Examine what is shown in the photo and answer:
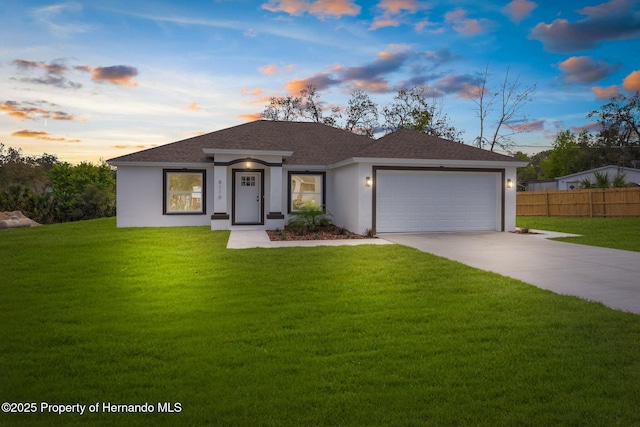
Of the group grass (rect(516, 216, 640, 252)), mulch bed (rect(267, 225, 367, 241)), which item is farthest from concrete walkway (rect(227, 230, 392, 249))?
grass (rect(516, 216, 640, 252))

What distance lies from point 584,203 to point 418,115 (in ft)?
49.7

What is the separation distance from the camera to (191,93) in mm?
19281

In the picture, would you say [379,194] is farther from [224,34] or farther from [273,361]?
[273,361]

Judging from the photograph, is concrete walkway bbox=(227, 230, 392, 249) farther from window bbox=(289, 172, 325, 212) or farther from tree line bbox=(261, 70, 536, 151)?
tree line bbox=(261, 70, 536, 151)

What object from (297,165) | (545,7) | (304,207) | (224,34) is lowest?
(304,207)

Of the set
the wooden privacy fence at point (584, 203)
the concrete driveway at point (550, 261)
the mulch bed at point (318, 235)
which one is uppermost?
the wooden privacy fence at point (584, 203)

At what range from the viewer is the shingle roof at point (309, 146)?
52.0 feet

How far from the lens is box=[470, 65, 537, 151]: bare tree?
31.5 m

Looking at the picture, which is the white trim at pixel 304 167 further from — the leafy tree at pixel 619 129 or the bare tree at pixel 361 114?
the leafy tree at pixel 619 129

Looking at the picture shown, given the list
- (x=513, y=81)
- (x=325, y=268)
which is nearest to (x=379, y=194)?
(x=325, y=268)

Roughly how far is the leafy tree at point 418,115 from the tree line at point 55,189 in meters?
22.9

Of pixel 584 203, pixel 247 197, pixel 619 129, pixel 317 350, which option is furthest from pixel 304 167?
pixel 619 129

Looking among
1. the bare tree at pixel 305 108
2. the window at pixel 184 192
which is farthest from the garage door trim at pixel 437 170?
the bare tree at pixel 305 108

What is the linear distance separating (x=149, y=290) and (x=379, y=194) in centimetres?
990
